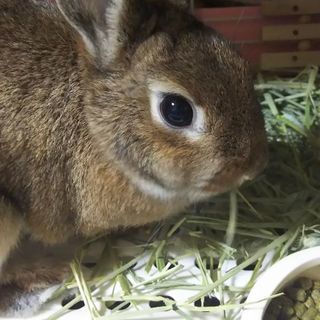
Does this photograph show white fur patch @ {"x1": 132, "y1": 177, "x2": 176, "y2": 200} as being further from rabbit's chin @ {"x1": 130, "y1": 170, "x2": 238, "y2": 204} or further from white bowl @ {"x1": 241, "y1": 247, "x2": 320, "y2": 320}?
white bowl @ {"x1": 241, "y1": 247, "x2": 320, "y2": 320}

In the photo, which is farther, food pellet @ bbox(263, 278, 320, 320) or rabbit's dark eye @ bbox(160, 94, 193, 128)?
food pellet @ bbox(263, 278, 320, 320)

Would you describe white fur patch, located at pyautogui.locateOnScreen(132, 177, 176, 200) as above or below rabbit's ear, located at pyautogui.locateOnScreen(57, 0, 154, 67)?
below

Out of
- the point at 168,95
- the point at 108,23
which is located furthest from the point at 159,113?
the point at 108,23

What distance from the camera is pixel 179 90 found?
1.40 metres

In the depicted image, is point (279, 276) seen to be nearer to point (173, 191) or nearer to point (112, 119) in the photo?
point (173, 191)

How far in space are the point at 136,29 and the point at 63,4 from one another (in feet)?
0.56

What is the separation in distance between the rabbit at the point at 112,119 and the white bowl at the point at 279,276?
0.22 m

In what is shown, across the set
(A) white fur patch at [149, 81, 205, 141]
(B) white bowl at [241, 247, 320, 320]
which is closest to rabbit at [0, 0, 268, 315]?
(A) white fur patch at [149, 81, 205, 141]

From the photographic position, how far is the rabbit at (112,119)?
142cm

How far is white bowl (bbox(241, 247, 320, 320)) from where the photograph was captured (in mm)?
1489

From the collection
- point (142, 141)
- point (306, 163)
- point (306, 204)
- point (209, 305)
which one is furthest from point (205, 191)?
point (306, 163)

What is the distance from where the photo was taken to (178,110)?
4.65 ft

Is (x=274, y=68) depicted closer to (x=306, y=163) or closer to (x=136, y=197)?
(x=306, y=163)

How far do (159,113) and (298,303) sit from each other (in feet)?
1.78
